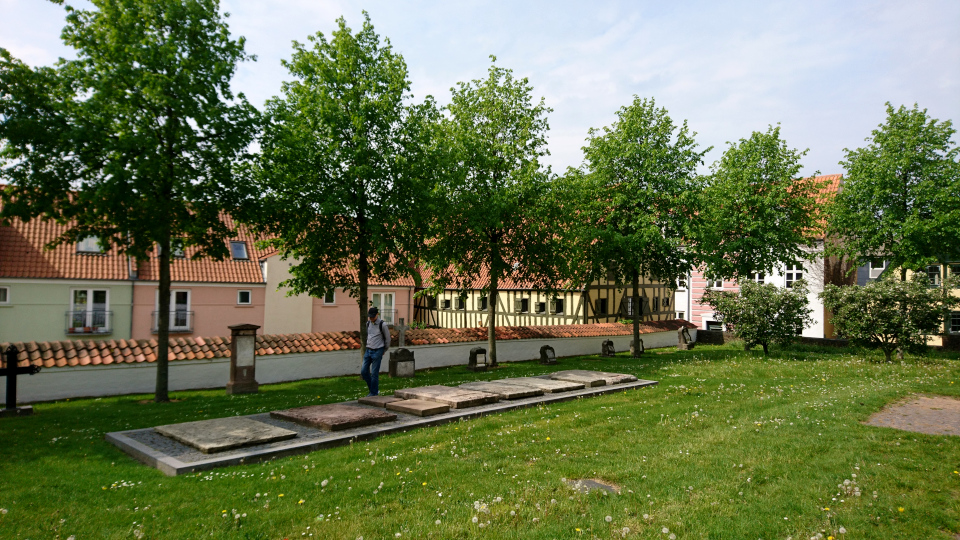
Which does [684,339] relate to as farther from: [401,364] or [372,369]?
[372,369]

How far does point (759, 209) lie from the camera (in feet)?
99.9

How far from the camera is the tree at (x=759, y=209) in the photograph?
29.8 metres

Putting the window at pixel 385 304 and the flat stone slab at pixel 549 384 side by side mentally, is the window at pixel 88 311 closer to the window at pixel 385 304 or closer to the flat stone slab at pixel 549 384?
the window at pixel 385 304

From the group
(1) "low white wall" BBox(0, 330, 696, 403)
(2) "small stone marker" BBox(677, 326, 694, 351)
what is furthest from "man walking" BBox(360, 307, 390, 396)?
(2) "small stone marker" BBox(677, 326, 694, 351)

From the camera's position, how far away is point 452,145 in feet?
63.0

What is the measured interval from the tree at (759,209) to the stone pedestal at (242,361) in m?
22.2

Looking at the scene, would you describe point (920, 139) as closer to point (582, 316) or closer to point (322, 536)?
point (582, 316)

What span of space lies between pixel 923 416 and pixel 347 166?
1498 centimetres

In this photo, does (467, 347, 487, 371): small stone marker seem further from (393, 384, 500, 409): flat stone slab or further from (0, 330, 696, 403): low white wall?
(393, 384, 500, 409): flat stone slab

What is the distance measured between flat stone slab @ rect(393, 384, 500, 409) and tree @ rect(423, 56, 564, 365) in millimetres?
7811

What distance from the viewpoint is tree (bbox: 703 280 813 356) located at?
922 inches

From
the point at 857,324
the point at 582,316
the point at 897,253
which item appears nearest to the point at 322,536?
the point at 857,324

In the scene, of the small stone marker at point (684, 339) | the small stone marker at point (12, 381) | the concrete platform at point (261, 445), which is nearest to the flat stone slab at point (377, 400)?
the concrete platform at point (261, 445)

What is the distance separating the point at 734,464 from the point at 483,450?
10.5ft
